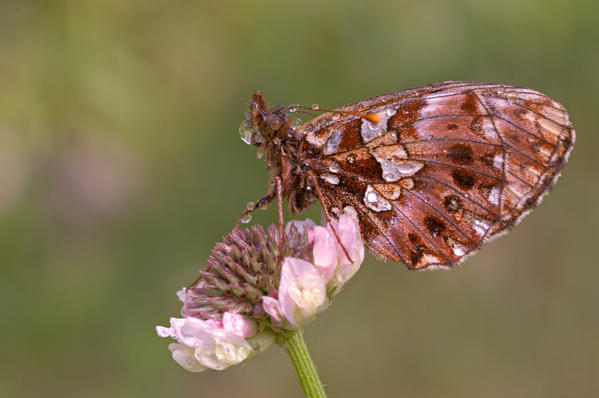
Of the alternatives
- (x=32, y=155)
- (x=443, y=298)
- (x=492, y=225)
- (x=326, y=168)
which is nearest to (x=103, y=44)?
(x=32, y=155)

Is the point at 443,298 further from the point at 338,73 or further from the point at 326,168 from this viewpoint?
the point at 326,168

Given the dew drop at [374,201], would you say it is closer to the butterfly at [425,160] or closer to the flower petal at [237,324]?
the butterfly at [425,160]

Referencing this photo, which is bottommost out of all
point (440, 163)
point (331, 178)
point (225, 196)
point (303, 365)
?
point (303, 365)

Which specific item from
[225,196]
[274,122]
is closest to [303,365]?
[274,122]

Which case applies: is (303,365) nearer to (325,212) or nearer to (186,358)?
(186,358)

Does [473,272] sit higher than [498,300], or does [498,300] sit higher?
[473,272]

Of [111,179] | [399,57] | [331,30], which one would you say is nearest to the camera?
[399,57]

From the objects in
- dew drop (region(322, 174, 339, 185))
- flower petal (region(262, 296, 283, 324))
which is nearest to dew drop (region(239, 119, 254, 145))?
dew drop (region(322, 174, 339, 185))
